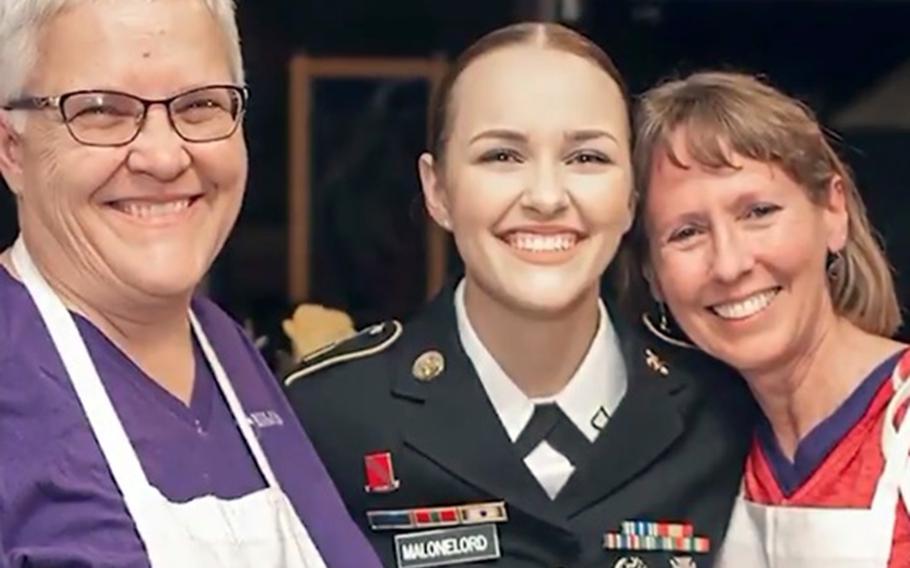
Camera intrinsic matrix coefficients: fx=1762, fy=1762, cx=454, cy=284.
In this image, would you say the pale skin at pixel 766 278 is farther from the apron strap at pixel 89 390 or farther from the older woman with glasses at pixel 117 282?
the apron strap at pixel 89 390

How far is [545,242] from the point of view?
186 cm

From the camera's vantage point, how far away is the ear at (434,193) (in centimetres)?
196

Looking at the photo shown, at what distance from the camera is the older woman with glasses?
4.78 feet

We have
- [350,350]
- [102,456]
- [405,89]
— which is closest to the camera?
[102,456]

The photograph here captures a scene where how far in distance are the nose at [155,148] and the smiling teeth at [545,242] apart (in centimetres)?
46

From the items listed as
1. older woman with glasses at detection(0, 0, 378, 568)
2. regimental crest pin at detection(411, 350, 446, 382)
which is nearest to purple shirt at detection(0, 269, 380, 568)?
older woman with glasses at detection(0, 0, 378, 568)

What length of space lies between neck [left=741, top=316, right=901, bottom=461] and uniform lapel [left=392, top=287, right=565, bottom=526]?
27 cm

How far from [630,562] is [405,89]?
176cm

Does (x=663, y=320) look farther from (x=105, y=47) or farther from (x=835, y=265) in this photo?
(x=105, y=47)

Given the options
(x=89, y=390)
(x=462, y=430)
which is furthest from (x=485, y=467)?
(x=89, y=390)

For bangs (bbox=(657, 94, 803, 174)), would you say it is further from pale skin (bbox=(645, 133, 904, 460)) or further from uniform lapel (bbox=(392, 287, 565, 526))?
uniform lapel (bbox=(392, 287, 565, 526))

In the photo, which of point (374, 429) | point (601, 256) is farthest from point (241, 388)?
point (601, 256)

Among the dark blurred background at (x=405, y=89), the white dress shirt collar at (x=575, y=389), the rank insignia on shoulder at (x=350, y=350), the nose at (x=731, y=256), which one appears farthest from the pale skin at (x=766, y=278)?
the dark blurred background at (x=405, y=89)

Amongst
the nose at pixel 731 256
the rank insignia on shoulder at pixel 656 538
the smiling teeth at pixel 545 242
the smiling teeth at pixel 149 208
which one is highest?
the smiling teeth at pixel 149 208
